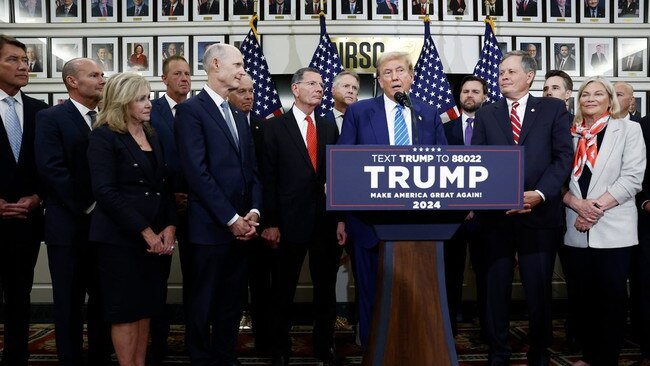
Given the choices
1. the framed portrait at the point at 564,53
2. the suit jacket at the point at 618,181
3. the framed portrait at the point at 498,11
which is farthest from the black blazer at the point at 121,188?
the framed portrait at the point at 564,53

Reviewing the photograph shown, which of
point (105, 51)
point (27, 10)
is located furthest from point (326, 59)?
point (27, 10)

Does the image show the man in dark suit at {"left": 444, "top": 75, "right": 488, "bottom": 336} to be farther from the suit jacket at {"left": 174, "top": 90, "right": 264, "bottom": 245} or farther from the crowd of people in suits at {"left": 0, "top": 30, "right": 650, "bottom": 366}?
the suit jacket at {"left": 174, "top": 90, "right": 264, "bottom": 245}

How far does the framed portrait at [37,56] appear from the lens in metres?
5.01

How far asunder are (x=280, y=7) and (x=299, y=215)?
2738mm

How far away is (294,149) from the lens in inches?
120

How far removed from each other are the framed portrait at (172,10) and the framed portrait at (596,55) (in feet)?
12.5

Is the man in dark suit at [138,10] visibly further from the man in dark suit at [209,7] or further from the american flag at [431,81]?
the american flag at [431,81]

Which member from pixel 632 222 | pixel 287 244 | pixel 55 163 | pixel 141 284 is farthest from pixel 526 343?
pixel 55 163

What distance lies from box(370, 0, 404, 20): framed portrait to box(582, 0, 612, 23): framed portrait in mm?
1742

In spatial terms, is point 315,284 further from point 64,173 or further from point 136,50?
point 136,50

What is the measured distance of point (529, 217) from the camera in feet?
8.96

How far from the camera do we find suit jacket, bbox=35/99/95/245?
2596 millimetres

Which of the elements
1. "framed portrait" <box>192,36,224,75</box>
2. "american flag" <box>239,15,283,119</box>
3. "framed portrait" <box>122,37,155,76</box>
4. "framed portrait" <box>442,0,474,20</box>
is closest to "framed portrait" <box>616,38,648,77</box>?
"framed portrait" <box>442,0,474,20</box>

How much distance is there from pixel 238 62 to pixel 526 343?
249 cm
